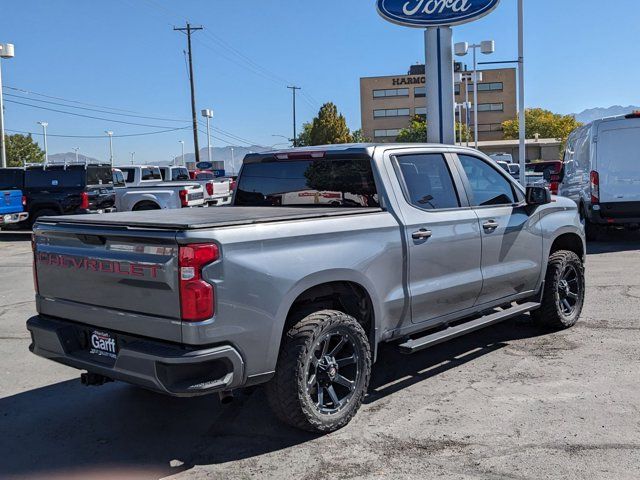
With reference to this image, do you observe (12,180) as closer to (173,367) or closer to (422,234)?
(422,234)

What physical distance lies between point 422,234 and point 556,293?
2341mm

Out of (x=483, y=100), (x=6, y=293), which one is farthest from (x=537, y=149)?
(x=6, y=293)

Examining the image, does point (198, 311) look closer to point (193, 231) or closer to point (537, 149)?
point (193, 231)

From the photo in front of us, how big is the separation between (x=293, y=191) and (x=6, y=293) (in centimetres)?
631

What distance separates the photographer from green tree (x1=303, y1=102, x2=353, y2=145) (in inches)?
2950

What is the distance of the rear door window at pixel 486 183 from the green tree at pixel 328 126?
6882 centimetres

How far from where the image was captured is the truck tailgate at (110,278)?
11.8 feet

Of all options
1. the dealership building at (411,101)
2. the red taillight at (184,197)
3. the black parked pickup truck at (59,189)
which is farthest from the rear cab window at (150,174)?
the dealership building at (411,101)

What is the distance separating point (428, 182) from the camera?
522cm

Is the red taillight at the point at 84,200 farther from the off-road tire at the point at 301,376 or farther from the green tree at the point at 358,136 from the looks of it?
the green tree at the point at 358,136

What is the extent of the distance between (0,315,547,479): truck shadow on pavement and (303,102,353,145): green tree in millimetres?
69849

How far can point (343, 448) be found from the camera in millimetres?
4035

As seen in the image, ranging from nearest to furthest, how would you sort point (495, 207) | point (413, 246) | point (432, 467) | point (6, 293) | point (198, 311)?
point (198, 311) < point (432, 467) < point (413, 246) < point (495, 207) < point (6, 293)

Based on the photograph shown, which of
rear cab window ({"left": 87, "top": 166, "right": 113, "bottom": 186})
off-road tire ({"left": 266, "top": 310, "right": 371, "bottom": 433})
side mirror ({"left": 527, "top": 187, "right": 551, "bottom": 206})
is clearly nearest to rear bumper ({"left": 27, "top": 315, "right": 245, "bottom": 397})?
off-road tire ({"left": 266, "top": 310, "right": 371, "bottom": 433})
